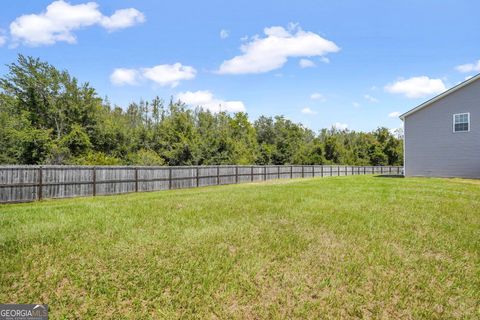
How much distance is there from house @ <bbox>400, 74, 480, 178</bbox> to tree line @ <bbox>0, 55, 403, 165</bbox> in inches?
787

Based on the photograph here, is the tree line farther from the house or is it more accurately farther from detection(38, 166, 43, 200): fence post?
the house

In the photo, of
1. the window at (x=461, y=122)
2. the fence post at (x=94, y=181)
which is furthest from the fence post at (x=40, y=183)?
the window at (x=461, y=122)

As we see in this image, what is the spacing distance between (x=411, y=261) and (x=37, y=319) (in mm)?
5402

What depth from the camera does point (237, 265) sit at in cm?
470

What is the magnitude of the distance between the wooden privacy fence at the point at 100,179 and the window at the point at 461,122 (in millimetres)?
15114

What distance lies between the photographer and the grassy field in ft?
12.4

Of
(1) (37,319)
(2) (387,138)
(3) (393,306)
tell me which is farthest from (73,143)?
(2) (387,138)

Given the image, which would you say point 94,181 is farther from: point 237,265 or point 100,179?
point 237,265

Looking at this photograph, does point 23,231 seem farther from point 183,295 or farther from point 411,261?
point 411,261

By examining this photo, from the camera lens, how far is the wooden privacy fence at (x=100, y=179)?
43.9ft

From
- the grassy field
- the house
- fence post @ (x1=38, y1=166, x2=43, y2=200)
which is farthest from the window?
fence post @ (x1=38, y1=166, x2=43, y2=200)

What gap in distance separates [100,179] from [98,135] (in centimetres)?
1802

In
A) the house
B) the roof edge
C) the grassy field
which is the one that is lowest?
the grassy field

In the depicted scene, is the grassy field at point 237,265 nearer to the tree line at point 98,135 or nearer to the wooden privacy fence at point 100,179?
the wooden privacy fence at point 100,179
